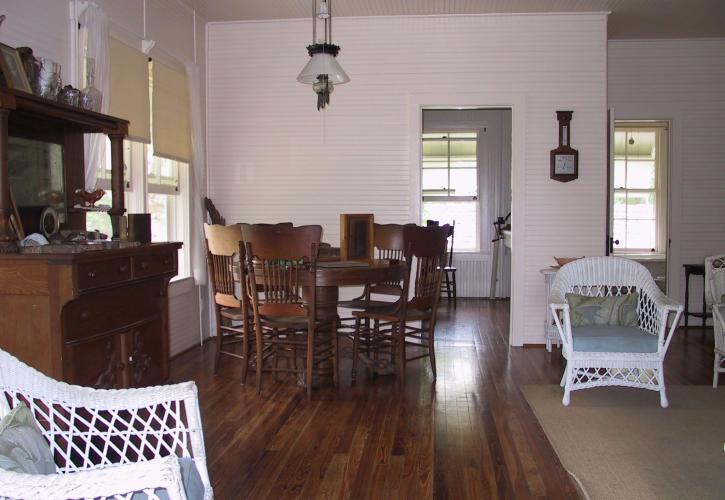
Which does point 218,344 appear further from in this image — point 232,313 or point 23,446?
point 23,446

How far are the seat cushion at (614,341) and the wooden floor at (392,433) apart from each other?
1.33 ft

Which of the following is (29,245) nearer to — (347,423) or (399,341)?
(347,423)

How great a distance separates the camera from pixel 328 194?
6.56 meters

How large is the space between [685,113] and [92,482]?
7.22m

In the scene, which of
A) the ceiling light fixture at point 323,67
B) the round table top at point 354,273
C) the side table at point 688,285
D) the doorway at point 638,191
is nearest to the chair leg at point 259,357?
the round table top at point 354,273

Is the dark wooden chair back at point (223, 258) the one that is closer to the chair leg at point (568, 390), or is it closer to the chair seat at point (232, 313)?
the chair seat at point (232, 313)

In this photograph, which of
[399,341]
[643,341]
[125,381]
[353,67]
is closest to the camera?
[125,381]

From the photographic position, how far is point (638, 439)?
142 inches

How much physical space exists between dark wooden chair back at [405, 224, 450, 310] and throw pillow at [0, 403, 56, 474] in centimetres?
303

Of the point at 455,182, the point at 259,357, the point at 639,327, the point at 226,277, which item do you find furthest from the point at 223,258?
the point at 455,182

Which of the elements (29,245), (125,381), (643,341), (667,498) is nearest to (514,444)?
(667,498)

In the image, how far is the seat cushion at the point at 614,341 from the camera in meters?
4.16

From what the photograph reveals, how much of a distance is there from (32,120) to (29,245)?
33.1 inches

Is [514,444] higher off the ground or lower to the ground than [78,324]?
lower
